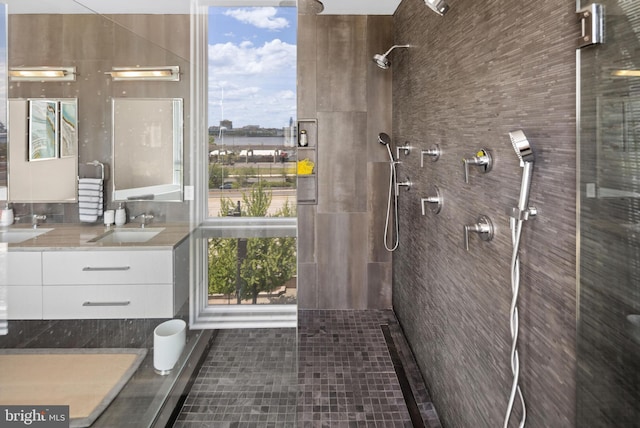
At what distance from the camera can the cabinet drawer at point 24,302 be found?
133 centimetres

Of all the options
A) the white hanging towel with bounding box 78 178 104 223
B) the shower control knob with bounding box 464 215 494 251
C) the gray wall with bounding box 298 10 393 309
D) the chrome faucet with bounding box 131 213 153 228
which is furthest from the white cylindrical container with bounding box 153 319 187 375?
the shower control knob with bounding box 464 215 494 251

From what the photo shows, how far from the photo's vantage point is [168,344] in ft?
7.18

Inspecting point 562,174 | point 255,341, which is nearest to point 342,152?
point 255,341

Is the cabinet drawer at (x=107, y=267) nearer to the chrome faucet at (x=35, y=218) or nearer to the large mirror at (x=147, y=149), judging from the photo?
the chrome faucet at (x=35, y=218)

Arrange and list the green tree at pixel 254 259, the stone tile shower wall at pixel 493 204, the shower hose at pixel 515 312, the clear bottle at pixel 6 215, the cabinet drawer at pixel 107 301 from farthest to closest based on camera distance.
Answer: the green tree at pixel 254 259, the cabinet drawer at pixel 107 301, the clear bottle at pixel 6 215, the shower hose at pixel 515 312, the stone tile shower wall at pixel 493 204

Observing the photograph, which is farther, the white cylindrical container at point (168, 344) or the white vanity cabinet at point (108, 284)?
the white cylindrical container at point (168, 344)

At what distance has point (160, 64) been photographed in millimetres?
2211

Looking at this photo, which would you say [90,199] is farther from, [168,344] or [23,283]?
[168,344]

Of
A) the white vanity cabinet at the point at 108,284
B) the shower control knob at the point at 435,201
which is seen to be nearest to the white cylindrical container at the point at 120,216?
the white vanity cabinet at the point at 108,284

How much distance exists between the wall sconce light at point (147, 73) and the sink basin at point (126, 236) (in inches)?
30.7

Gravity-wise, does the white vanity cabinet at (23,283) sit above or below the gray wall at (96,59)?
below

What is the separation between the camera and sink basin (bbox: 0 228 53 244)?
1316 mm

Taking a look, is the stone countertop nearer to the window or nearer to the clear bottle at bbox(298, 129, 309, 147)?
the window

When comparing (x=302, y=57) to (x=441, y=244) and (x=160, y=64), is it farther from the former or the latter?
(x=441, y=244)
